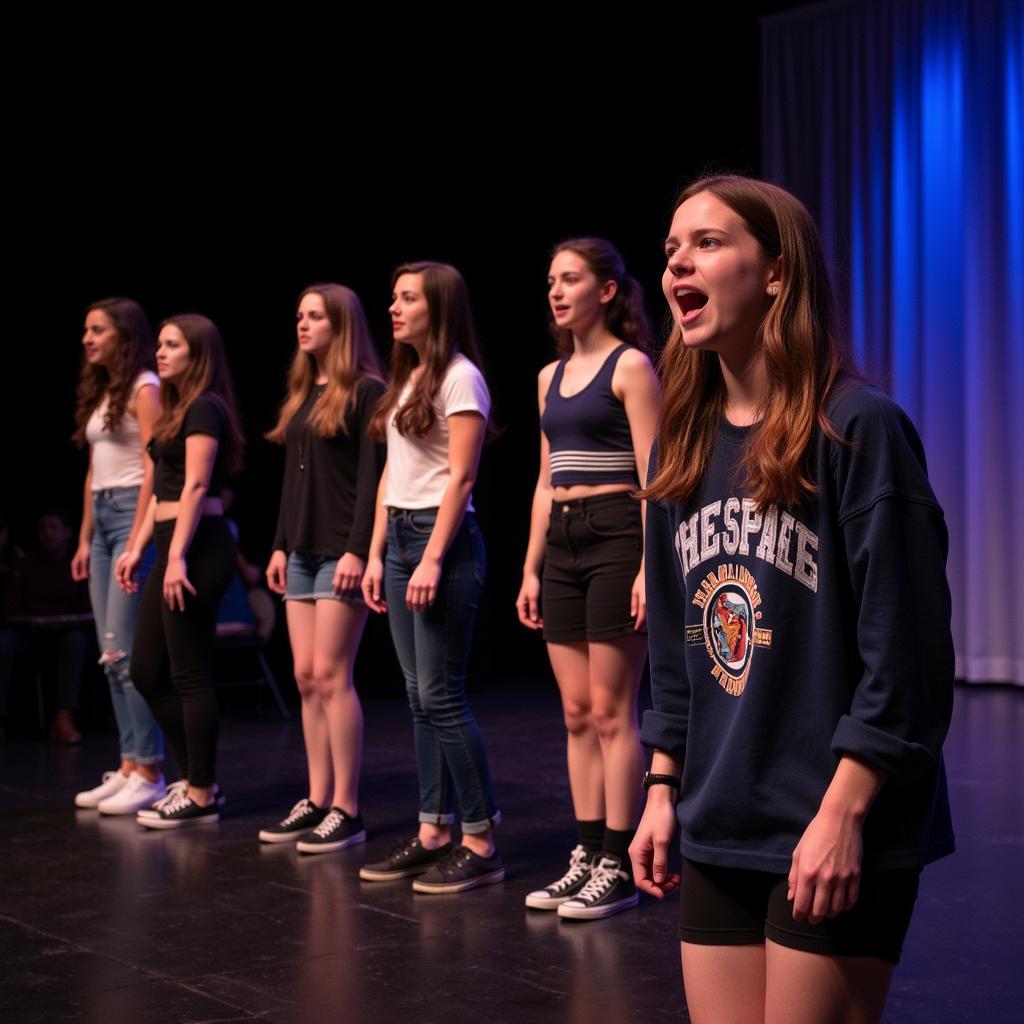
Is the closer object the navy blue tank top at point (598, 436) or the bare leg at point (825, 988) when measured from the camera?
the bare leg at point (825, 988)

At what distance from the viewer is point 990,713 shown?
243 inches

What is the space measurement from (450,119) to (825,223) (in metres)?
2.02

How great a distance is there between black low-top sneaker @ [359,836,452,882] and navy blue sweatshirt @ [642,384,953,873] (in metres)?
2.08

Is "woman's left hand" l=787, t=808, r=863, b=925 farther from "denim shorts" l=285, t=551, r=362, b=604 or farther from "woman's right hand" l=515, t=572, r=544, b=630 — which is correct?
"denim shorts" l=285, t=551, r=362, b=604

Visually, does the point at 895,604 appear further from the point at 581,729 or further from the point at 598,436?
the point at 581,729

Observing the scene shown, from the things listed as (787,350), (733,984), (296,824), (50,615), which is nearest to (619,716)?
(296,824)

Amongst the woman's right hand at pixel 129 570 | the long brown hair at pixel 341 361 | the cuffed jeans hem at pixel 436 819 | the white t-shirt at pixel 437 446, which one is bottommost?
the cuffed jeans hem at pixel 436 819

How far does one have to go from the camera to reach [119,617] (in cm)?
442

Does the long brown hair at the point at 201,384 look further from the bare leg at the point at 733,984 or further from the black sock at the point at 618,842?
the bare leg at the point at 733,984

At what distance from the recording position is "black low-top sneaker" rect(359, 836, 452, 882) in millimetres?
3451

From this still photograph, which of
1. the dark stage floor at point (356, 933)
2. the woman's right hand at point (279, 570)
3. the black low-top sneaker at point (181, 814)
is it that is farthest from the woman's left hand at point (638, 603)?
the black low-top sneaker at point (181, 814)

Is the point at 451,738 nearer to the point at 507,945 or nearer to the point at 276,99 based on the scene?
the point at 507,945

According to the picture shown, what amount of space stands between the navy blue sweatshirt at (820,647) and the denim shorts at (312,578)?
2.30 metres

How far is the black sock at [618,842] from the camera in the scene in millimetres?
3146
